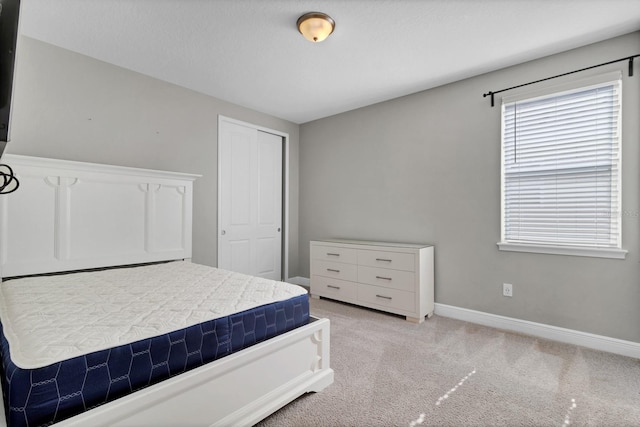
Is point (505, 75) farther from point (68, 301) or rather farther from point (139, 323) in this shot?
point (68, 301)

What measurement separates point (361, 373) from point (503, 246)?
1.79 meters

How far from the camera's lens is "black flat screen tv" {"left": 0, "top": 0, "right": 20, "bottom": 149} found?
1.09m

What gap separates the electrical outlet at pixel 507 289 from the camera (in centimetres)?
281

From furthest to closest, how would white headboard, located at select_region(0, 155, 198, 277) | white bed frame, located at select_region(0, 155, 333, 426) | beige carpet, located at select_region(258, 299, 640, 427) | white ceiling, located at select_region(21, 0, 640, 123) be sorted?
white headboard, located at select_region(0, 155, 198, 277) < white ceiling, located at select_region(21, 0, 640, 123) < beige carpet, located at select_region(258, 299, 640, 427) < white bed frame, located at select_region(0, 155, 333, 426)

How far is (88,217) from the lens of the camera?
2.45m

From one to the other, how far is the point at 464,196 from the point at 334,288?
175cm

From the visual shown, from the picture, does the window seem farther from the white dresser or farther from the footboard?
the footboard

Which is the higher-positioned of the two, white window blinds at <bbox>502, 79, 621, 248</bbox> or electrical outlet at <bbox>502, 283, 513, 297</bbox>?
white window blinds at <bbox>502, 79, 621, 248</bbox>

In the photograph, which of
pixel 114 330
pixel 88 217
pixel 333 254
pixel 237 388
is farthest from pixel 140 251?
pixel 333 254

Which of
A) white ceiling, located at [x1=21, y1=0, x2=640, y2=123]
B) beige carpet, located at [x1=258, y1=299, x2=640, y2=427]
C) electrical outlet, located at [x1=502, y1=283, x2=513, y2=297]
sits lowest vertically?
beige carpet, located at [x1=258, y1=299, x2=640, y2=427]

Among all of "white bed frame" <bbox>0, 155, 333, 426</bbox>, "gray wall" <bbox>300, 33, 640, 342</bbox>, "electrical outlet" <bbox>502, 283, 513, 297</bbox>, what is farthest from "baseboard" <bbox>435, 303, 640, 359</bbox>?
"white bed frame" <bbox>0, 155, 333, 426</bbox>

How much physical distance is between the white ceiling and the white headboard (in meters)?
1.00

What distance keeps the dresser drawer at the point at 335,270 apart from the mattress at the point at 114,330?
1.63 m

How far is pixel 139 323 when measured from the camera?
1298 mm
